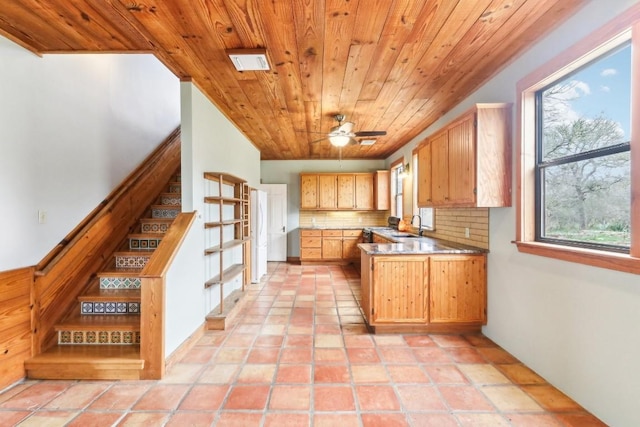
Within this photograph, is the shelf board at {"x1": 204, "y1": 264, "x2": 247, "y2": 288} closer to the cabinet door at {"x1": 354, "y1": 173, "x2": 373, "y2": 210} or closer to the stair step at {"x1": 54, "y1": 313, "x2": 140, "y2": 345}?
the stair step at {"x1": 54, "y1": 313, "x2": 140, "y2": 345}

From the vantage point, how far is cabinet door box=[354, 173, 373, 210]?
6.98m

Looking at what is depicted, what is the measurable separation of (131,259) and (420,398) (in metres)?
3.14

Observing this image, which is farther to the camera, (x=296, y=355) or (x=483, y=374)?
(x=296, y=355)

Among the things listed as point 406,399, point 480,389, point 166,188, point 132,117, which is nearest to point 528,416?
point 480,389

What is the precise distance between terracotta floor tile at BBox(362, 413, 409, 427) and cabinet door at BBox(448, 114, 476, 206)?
187 centimetres

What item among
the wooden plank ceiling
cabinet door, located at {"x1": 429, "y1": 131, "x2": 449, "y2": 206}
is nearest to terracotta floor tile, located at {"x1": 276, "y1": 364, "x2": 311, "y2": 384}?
cabinet door, located at {"x1": 429, "y1": 131, "x2": 449, "y2": 206}

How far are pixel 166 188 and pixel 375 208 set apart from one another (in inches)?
179

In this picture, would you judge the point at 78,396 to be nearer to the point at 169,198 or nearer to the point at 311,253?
the point at 169,198

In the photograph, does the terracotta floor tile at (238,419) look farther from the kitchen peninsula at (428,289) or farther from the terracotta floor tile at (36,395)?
the kitchen peninsula at (428,289)

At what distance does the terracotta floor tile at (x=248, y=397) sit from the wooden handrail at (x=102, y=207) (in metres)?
1.92

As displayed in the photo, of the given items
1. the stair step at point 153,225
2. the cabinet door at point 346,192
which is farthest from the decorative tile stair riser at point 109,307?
the cabinet door at point 346,192

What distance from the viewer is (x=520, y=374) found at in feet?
7.53

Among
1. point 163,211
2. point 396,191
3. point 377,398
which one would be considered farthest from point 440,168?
point 163,211

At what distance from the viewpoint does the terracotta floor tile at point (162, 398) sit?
75.9 inches
